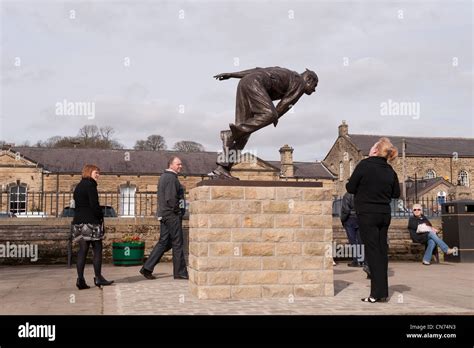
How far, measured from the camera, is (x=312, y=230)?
712 cm

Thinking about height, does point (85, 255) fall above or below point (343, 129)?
below

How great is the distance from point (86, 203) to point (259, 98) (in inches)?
126

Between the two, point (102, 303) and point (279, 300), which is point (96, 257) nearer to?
point (102, 303)

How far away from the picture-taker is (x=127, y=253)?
12.0m

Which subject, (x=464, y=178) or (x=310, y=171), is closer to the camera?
(x=310, y=171)

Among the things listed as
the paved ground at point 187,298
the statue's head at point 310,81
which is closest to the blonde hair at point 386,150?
the statue's head at point 310,81

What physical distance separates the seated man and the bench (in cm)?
874

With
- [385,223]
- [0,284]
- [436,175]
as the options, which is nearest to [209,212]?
[385,223]

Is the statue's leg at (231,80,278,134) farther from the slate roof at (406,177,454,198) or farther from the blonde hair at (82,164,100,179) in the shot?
the slate roof at (406,177,454,198)

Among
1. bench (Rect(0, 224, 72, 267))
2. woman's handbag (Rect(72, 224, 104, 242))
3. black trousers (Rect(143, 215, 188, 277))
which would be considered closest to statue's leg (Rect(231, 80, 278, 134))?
black trousers (Rect(143, 215, 188, 277))

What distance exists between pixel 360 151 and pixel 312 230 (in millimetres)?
49194

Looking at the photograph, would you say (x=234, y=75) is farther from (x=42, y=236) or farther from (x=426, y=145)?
(x=426, y=145)

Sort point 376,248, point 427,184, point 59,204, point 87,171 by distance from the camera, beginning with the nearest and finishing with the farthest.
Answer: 1. point 376,248
2. point 87,171
3. point 59,204
4. point 427,184

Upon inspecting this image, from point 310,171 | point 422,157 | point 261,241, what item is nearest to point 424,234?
point 261,241
